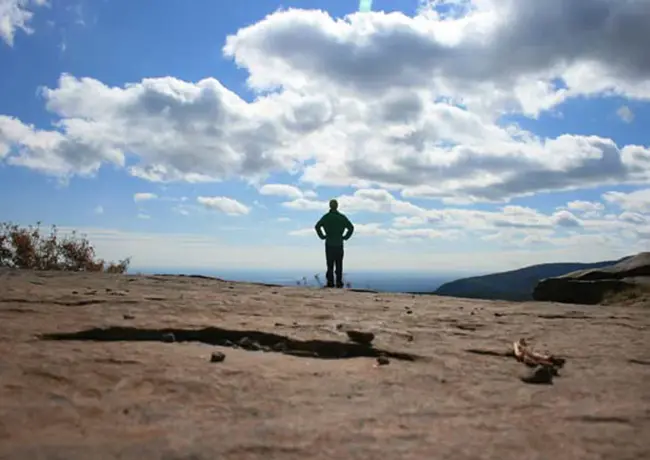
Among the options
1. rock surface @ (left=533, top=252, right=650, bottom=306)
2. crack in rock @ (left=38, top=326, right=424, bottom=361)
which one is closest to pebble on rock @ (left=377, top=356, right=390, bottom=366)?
crack in rock @ (left=38, top=326, right=424, bottom=361)

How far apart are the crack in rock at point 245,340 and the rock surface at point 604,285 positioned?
759 centimetres

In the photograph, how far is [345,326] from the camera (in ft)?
16.1

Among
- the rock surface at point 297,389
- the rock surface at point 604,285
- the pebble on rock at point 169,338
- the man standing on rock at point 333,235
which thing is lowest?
the rock surface at point 297,389

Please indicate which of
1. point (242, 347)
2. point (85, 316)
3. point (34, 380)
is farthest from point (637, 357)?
point (85, 316)

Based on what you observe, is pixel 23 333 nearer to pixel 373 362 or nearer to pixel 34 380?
pixel 34 380

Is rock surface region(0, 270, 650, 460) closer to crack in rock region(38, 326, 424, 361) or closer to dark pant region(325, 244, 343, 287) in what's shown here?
crack in rock region(38, 326, 424, 361)

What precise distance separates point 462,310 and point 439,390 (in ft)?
13.3

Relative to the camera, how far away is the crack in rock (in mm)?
3967

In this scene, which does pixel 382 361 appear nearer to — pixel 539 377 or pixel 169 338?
pixel 539 377

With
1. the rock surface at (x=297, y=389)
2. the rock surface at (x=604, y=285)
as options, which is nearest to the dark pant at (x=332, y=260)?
the rock surface at (x=604, y=285)

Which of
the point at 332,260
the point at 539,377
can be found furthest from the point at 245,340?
the point at 332,260

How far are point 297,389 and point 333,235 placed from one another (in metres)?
9.46

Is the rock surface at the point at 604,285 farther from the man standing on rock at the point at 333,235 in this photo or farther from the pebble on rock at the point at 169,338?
the pebble on rock at the point at 169,338

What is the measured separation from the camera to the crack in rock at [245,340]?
13.0ft
